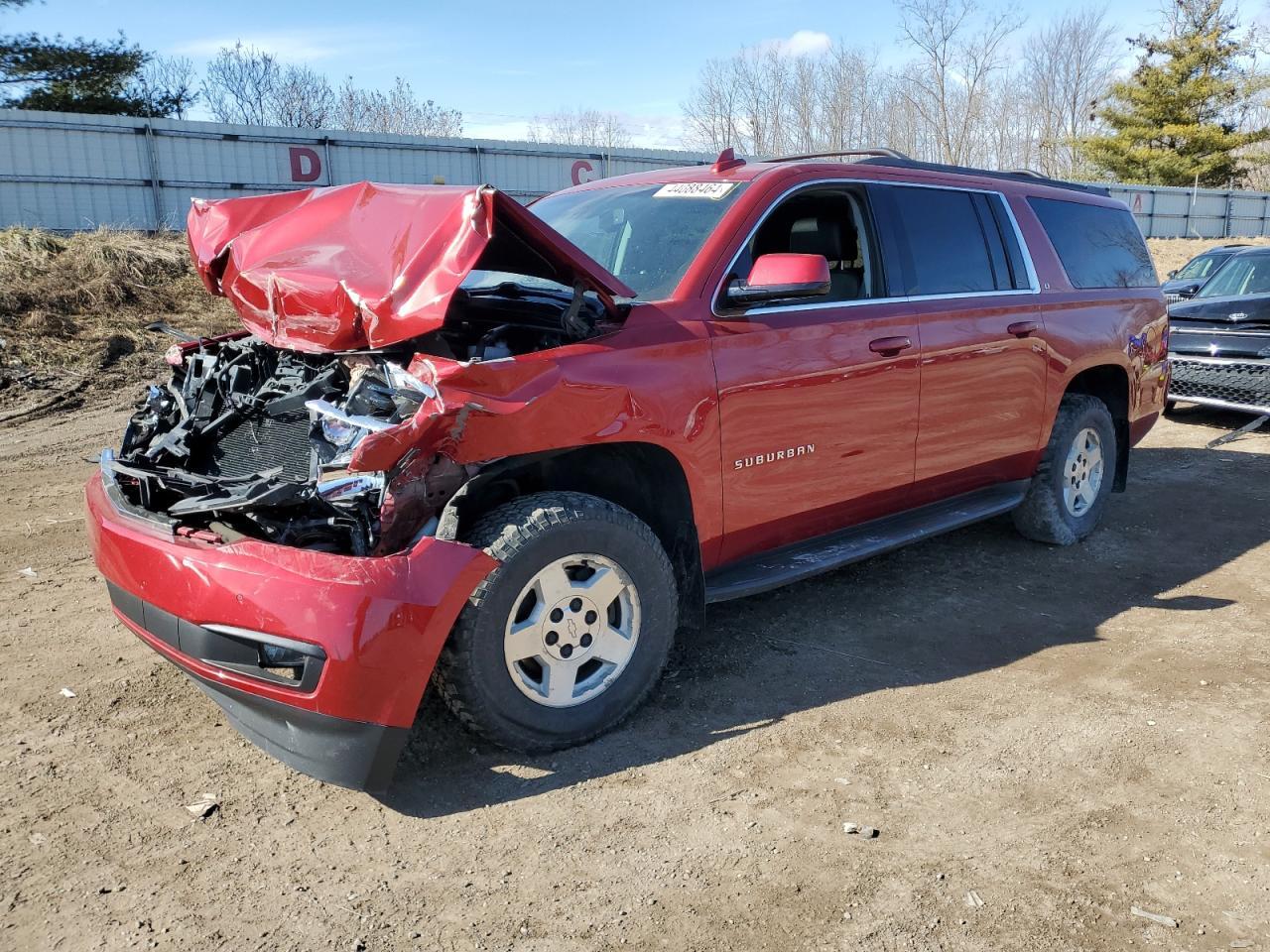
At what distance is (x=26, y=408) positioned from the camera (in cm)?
945

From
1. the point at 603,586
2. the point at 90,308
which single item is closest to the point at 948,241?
the point at 603,586

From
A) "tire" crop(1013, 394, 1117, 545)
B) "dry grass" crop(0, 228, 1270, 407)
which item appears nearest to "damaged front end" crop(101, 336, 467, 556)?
"tire" crop(1013, 394, 1117, 545)

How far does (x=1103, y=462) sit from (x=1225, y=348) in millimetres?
4447

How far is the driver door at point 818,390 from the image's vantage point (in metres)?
3.80

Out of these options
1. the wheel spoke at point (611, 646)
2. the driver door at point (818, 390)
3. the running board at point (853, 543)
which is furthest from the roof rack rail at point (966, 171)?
the wheel spoke at point (611, 646)

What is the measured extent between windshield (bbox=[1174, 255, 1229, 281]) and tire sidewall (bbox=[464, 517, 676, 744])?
10.5 m

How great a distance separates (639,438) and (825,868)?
1.49 metres

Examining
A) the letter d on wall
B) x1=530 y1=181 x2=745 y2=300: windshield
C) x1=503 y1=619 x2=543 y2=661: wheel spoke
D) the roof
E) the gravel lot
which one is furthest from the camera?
the letter d on wall

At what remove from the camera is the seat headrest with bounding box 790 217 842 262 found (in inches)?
171

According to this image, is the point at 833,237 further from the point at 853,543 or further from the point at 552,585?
the point at 552,585

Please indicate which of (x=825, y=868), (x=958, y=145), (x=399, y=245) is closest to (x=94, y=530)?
A: (x=399, y=245)

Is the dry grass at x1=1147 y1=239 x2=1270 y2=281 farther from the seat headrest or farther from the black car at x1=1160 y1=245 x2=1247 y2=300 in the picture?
the seat headrest

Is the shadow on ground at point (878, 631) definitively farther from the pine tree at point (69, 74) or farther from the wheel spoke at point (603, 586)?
the pine tree at point (69, 74)

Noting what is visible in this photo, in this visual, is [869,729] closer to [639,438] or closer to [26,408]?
[639,438]
